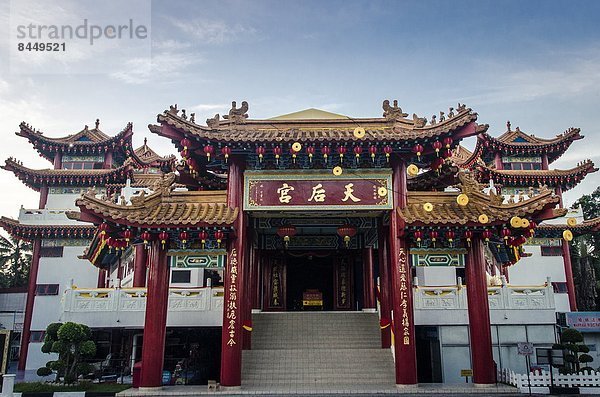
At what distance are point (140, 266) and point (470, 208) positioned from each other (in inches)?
620

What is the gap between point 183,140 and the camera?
1427cm

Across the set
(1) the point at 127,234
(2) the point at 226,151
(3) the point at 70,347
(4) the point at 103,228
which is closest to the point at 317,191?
(2) the point at 226,151

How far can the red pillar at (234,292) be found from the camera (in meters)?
13.7

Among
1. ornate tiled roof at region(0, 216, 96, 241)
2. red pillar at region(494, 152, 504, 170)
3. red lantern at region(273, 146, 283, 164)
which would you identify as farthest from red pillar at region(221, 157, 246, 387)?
red pillar at region(494, 152, 504, 170)

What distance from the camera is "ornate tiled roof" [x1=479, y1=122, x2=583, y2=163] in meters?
33.0

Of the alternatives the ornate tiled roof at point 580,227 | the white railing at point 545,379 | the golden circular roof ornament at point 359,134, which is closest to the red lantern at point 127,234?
the golden circular roof ornament at point 359,134

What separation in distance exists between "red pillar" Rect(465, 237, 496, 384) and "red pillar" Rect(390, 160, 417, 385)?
175cm

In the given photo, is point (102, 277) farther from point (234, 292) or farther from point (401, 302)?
point (401, 302)

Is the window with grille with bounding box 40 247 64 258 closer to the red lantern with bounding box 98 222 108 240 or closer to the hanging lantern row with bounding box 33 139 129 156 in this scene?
the hanging lantern row with bounding box 33 139 129 156

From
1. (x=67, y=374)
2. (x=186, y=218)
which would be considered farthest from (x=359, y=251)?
(x=67, y=374)

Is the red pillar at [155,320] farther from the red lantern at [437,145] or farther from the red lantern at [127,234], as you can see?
the red lantern at [437,145]

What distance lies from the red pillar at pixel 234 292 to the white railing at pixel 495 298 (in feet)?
24.5

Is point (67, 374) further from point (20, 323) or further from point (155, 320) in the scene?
point (20, 323)

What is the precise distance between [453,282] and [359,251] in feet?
24.3
